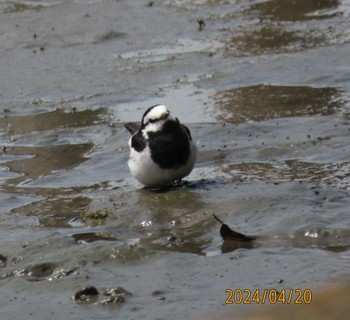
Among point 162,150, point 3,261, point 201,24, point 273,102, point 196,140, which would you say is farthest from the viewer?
point 201,24

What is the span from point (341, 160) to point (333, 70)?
319cm

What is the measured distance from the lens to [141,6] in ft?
57.4

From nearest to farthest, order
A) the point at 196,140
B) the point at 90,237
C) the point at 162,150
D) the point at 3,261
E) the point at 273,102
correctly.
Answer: the point at 3,261
the point at 90,237
the point at 162,150
the point at 196,140
the point at 273,102

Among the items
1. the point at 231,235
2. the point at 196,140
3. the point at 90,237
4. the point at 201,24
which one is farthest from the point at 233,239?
the point at 201,24

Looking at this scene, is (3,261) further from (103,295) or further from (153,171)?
(153,171)

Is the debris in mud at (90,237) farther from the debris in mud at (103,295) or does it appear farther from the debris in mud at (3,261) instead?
the debris in mud at (103,295)

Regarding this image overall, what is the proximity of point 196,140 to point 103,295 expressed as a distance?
158 inches

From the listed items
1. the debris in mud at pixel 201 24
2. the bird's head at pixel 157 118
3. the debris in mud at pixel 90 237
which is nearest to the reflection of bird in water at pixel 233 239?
the debris in mud at pixel 90 237

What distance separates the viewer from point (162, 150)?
929 centimetres

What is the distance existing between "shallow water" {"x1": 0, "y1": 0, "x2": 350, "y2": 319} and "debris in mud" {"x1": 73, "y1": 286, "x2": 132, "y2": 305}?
41mm

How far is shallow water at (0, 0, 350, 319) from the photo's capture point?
7496mm

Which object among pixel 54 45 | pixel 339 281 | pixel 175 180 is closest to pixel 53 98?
pixel 54 45

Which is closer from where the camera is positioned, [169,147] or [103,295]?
[103,295]

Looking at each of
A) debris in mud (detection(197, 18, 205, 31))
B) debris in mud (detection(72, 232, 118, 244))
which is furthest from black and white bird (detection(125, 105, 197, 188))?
debris in mud (detection(197, 18, 205, 31))
